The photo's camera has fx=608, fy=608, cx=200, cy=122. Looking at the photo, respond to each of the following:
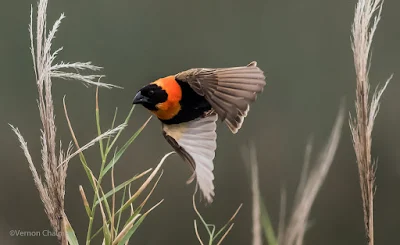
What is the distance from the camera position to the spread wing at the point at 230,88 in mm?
484

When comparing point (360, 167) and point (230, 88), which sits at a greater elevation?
point (230, 88)

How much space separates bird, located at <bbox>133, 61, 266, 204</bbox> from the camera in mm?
488

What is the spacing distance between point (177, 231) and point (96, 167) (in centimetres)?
38

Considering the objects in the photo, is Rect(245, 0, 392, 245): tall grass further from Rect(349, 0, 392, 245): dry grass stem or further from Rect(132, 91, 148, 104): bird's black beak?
Rect(132, 91, 148, 104): bird's black beak

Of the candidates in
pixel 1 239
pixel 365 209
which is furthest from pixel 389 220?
pixel 365 209

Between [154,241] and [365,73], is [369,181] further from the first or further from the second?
[154,241]

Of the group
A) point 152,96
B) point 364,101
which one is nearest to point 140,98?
point 152,96

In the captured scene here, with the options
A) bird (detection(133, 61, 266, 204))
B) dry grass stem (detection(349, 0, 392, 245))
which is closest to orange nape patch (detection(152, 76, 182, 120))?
bird (detection(133, 61, 266, 204))

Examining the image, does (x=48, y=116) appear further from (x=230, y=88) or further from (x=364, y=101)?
(x=364, y=101)

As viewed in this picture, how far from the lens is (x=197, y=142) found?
52 centimetres

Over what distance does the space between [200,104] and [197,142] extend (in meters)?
0.04

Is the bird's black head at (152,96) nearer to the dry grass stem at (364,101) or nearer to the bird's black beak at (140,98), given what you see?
the bird's black beak at (140,98)

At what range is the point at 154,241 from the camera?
73.8 inches

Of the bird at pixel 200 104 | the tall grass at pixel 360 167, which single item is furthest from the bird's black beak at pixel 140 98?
the tall grass at pixel 360 167
